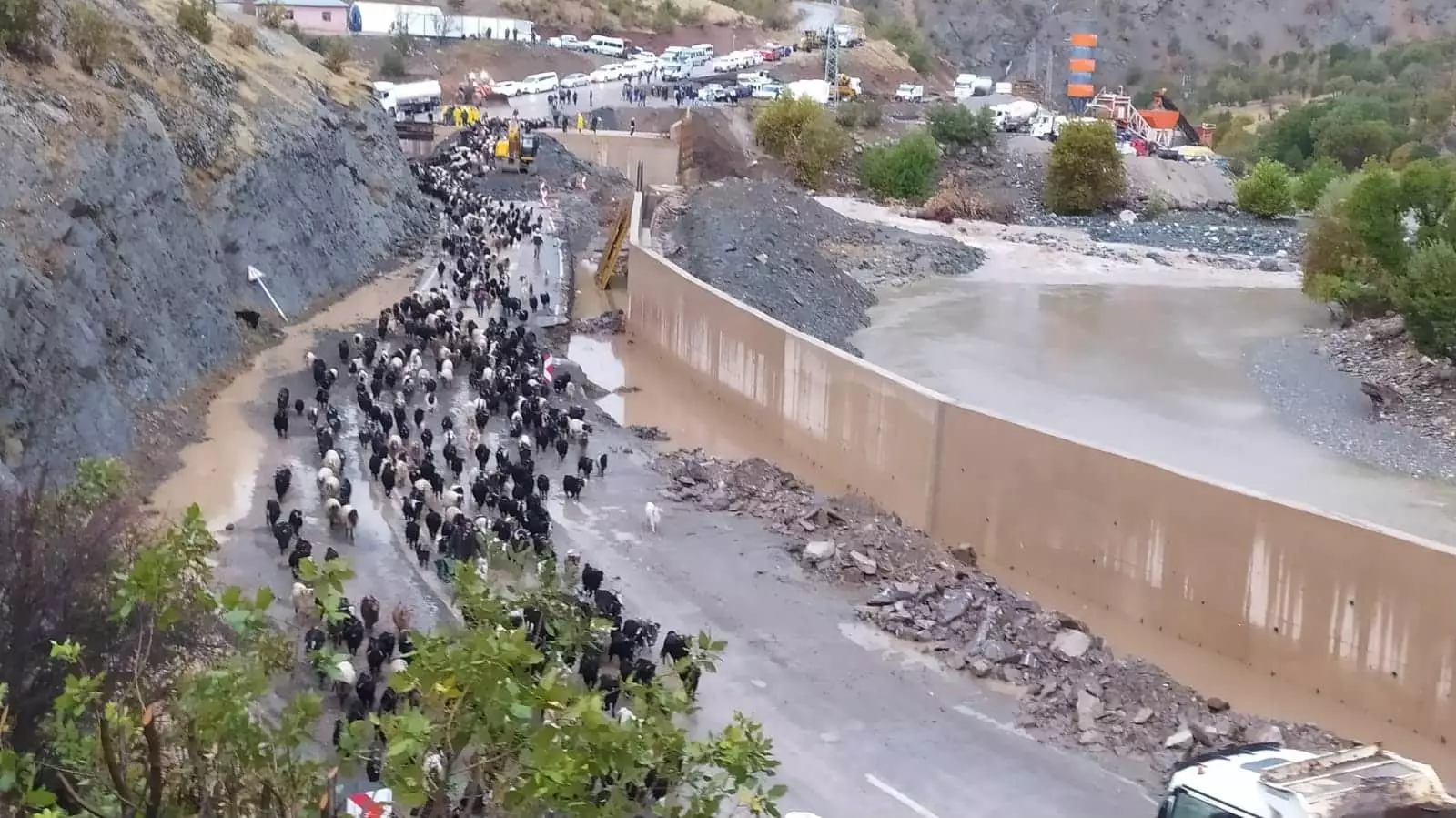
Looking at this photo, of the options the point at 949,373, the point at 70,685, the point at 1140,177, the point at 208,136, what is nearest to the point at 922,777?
the point at 70,685

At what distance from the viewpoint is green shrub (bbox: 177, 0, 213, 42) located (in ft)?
118

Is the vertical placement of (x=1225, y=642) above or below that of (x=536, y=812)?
below

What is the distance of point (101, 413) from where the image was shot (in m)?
21.5

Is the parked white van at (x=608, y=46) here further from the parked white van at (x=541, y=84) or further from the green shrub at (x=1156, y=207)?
the green shrub at (x=1156, y=207)

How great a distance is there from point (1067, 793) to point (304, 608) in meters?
8.75

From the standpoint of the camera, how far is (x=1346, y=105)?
81.4m

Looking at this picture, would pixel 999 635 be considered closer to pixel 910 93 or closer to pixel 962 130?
pixel 962 130

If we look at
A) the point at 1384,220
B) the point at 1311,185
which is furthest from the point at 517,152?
the point at 1311,185

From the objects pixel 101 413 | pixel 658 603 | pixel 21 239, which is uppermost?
pixel 21 239

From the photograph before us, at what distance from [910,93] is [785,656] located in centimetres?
7647

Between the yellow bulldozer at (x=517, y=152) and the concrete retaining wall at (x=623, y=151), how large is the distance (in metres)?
3.99

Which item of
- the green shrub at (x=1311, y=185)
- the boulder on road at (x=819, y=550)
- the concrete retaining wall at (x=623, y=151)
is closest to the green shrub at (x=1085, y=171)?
the green shrub at (x=1311, y=185)

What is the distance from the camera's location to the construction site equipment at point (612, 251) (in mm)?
40594

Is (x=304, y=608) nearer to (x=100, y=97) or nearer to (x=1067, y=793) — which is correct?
(x=1067, y=793)
